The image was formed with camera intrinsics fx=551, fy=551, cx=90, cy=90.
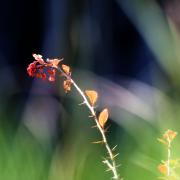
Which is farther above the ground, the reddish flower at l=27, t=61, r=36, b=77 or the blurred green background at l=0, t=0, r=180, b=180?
the reddish flower at l=27, t=61, r=36, b=77

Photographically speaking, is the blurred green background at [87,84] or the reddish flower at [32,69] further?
the blurred green background at [87,84]

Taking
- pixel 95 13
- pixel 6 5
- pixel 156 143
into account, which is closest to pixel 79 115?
pixel 156 143

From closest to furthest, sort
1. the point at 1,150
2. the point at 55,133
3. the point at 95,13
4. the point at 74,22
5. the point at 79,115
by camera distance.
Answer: the point at 1,150 < the point at 79,115 < the point at 55,133 < the point at 74,22 < the point at 95,13

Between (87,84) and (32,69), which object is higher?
(32,69)

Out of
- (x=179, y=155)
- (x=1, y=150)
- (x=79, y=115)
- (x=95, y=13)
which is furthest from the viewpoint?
(x=95, y=13)

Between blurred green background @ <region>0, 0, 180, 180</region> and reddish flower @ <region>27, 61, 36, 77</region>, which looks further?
blurred green background @ <region>0, 0, 180, 180</region>

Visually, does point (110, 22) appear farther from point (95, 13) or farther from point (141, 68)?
point (141, 68)

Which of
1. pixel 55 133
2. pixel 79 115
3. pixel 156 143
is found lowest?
pixel 55 133

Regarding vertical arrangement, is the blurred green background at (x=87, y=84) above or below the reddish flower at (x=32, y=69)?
below
